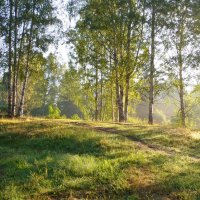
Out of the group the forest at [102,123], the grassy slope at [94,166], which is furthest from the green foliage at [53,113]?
the grassy slope at [94,166]

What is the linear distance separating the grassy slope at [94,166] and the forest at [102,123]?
37mm

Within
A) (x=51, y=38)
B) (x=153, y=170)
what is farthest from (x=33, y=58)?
(x=153, y=170)

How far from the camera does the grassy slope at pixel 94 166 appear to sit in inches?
451

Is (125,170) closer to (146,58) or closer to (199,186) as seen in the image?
(199,186)

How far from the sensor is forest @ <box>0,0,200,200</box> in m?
12.1

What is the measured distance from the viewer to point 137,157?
15172 millimetres

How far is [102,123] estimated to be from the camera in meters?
27.9

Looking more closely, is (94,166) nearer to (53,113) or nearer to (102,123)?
(102,123)

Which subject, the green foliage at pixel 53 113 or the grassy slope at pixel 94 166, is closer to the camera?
the grassy slope at pixel 94 166

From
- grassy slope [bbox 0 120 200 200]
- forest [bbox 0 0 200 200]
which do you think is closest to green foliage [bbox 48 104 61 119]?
forest [bbox 0 0 200 200]

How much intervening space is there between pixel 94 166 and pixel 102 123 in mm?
14159

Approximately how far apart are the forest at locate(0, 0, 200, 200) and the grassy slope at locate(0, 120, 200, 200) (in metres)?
0.04

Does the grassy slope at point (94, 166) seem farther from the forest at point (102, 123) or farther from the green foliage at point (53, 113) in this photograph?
the green foliage at point (53, 113)

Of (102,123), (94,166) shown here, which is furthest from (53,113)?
(94,166)
